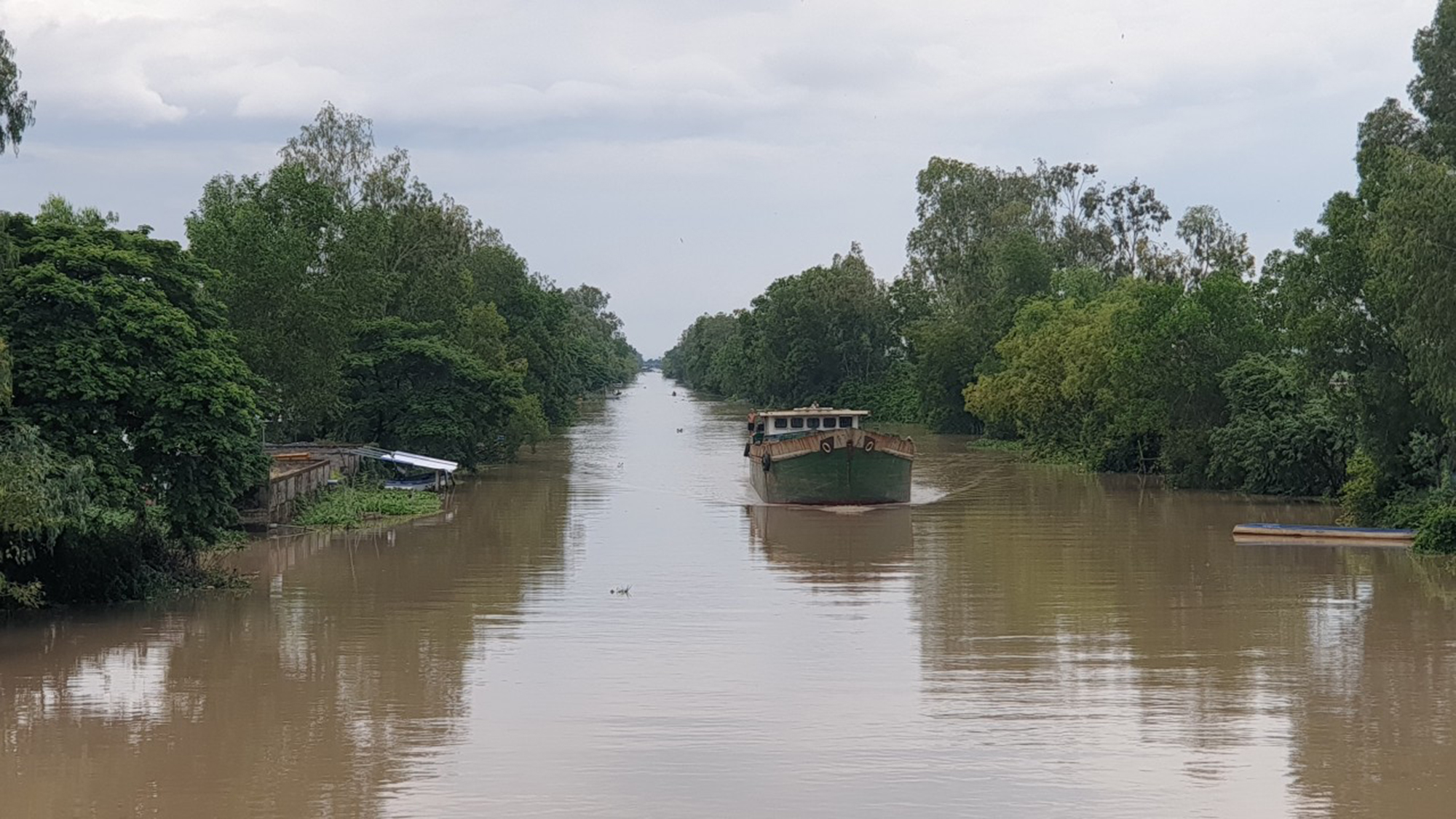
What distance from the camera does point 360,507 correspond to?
38.5 m

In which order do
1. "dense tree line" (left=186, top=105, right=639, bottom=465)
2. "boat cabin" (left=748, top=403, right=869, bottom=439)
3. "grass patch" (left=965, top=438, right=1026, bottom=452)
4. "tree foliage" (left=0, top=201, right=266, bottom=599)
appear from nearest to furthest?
"tree foliage" (left=0, top=201, right=266, bottom=599) → "dense tree line" (left=186, top=105, right=639, bottom=465) → "boat cabin" (left=748, top=403, right=869, bottom=439) → "grass patch" (left=965, top=438, right=1026, bottom=452)

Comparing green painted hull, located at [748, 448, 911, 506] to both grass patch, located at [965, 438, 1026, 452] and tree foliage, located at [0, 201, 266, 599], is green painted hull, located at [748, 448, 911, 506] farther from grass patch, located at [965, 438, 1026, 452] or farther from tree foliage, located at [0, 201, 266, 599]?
grass patch, located at [965, 438, 1026, 452]

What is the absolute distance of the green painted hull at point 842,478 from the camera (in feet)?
145

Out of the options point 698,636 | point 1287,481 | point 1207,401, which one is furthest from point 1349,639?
point 1207,401

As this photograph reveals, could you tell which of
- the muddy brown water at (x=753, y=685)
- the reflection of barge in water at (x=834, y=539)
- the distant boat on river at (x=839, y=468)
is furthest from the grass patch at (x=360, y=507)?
the distant boat on river at (x=839, y=468)

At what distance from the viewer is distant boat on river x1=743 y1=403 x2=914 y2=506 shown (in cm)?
4419

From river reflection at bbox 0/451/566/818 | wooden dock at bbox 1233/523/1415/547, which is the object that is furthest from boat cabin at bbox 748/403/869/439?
river reflection at bbox 0/451/566/818

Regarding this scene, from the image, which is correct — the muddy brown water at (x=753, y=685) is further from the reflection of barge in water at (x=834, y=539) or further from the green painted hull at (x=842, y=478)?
the green painted hull at (x=842, y=478)

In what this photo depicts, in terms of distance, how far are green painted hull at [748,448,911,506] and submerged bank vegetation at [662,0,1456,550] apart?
9792 mm

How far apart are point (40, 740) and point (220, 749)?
6.87 ft

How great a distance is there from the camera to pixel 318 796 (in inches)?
584

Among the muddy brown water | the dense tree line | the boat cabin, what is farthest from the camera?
the boat cabin

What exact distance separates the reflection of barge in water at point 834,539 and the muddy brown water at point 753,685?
0.77 ft

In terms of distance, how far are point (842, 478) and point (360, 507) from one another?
44.7ft
